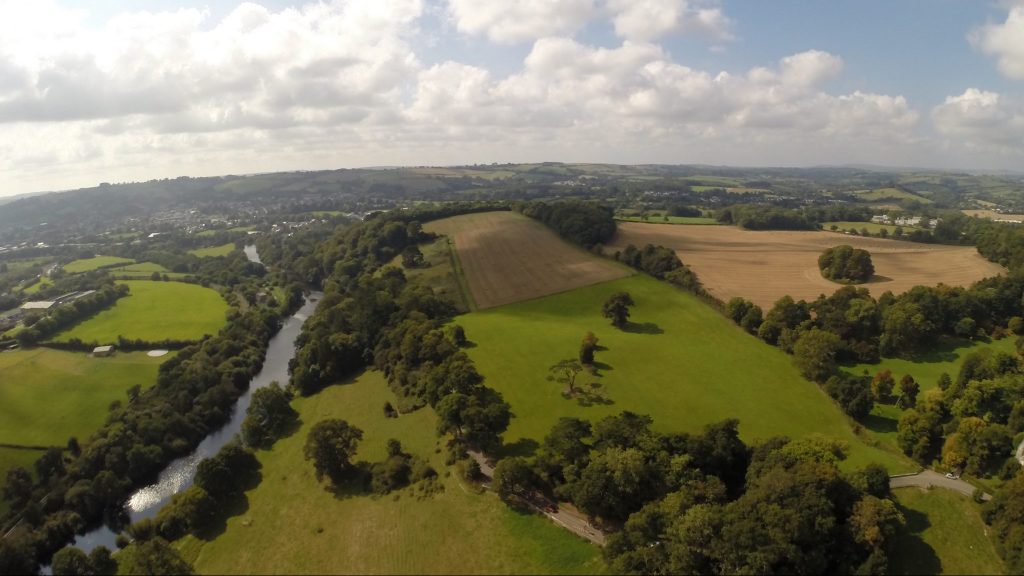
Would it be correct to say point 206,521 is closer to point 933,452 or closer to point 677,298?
point 933,452

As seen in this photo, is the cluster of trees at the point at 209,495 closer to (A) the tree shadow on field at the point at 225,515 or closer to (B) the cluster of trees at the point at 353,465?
(A) the tree shadow on field at the point at 225,515

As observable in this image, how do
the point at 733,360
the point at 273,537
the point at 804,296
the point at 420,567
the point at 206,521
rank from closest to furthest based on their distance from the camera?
the point at 420,567
the point at 273,537
the point at 206,521
the point at 733,360
the point at 804,296

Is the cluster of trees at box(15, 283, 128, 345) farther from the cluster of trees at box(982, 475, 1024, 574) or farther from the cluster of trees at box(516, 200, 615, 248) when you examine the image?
the cluster of trees at box(982, 475, 1024, 574)

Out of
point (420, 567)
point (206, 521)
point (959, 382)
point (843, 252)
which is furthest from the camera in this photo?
point (843, 252)

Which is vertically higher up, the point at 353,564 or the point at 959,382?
the point at 959,382

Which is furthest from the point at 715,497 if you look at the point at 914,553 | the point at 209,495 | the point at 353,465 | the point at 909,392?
the point at 209,495

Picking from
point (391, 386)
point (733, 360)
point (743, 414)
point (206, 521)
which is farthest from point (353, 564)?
point (733, 360)

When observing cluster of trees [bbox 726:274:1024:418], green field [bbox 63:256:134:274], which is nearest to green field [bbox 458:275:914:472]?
cluster of trees [bbox 726:274:1024:418]

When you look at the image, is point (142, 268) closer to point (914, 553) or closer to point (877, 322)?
point (877, 322)
